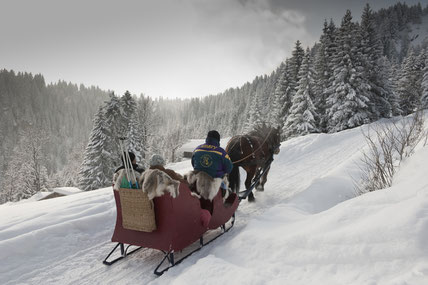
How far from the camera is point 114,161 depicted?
977 inches

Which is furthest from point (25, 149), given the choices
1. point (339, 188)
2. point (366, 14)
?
point (366, 14)

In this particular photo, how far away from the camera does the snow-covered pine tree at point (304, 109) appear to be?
23922 millimetres

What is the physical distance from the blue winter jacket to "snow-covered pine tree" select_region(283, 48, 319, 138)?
2106cm

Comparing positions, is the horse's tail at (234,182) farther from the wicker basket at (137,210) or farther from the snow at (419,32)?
the snow at (419,32)

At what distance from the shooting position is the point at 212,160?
430 centimetres

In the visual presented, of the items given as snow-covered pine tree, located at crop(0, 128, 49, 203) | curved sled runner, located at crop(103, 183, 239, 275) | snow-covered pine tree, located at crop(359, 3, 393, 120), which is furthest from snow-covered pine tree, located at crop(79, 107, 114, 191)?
snow-covered pine tree, located at crop(359, 3, 393, 120)

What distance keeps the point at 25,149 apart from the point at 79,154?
11.1 m

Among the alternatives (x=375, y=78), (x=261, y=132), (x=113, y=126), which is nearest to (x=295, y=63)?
(x=375, y=78)

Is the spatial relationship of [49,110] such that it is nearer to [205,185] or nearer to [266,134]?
[266,134]

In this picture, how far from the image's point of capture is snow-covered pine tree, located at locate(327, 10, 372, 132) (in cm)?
2278

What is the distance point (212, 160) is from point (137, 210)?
1.53 m

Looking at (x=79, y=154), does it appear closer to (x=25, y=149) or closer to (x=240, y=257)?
(x=25, y=149)

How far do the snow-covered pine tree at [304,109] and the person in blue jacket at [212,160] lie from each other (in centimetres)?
2106

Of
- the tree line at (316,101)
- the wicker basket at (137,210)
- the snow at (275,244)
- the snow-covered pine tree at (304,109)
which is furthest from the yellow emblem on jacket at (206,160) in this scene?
the snow-covered pine tree at (304,109)
